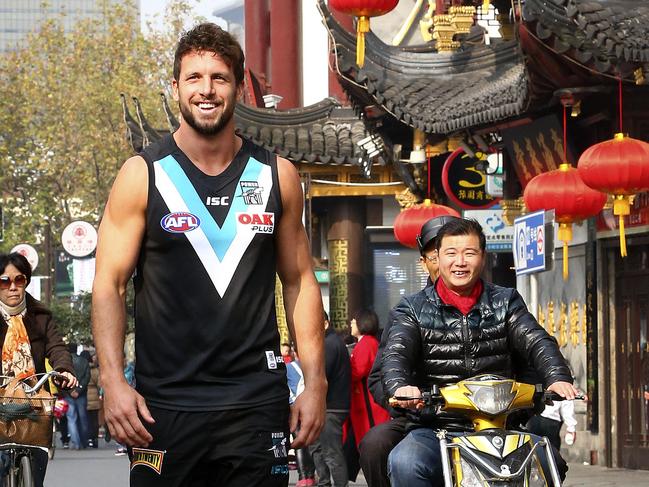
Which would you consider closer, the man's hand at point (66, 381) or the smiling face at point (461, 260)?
the smiling face at point (461, 260)

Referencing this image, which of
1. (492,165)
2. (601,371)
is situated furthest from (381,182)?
(601,371)

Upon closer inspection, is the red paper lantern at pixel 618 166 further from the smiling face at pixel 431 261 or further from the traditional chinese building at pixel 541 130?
the smiling face at pixel 431 261

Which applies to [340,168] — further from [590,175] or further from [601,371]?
[590,175]

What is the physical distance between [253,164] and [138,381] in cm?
77

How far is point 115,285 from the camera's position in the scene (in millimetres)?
5477

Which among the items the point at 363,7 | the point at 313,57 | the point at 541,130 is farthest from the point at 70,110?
the point at 541,130

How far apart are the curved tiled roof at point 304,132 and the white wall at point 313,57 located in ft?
12.8

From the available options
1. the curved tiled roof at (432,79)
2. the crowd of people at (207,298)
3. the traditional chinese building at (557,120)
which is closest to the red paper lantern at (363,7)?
the curved tiled roof at (432,79)

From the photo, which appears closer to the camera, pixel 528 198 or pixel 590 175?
pixel 590 175

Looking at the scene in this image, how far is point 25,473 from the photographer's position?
9.99 m

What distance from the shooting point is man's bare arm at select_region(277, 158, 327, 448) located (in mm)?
5609

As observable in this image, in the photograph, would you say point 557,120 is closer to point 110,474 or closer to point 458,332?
point 110,474

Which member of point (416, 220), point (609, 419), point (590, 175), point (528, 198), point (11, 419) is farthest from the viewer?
point (416, 220)

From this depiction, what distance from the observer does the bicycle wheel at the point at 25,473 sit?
9977 millimetres
